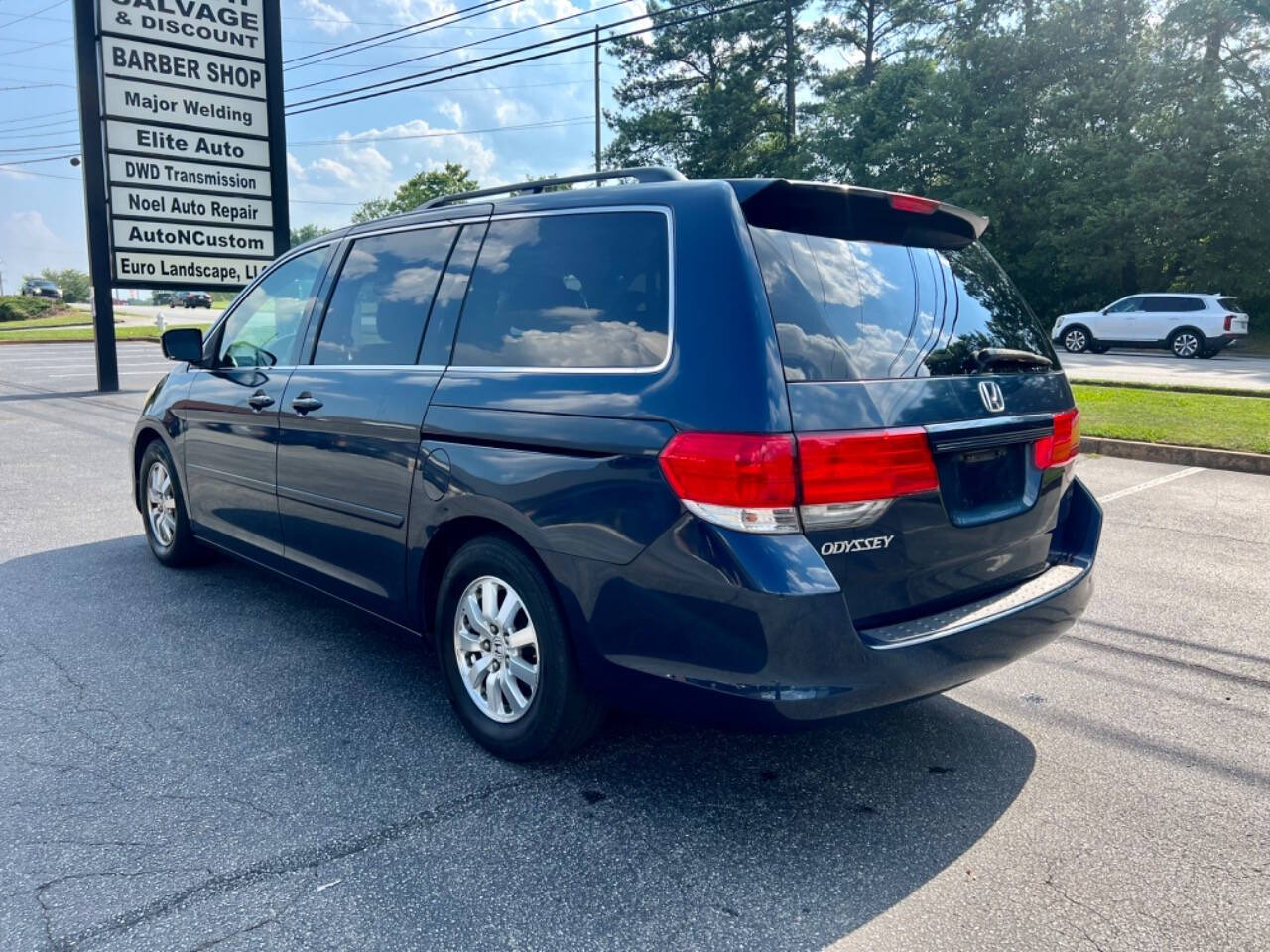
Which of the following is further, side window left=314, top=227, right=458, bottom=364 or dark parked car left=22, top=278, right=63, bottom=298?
dark parked car left=22, top=278, right=63, bottom=298

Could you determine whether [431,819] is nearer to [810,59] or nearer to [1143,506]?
[1143,506]

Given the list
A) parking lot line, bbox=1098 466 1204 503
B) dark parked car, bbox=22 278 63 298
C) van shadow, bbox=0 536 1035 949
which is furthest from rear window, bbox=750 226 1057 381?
dark parked car, bbox=22 278 63 298

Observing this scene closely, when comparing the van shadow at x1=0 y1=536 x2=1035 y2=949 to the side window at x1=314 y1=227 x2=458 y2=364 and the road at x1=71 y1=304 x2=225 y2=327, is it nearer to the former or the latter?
the side window at x1=314 y1=227 x2=458 y2=364

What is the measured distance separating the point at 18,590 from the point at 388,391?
294 centimetres

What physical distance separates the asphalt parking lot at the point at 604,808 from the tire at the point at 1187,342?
24066 mm

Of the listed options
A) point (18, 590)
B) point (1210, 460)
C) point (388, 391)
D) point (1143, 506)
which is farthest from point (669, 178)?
point (1210, 460)

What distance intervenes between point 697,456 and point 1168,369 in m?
21.3

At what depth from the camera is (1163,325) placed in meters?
25.9

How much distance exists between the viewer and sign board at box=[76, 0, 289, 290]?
579 inches

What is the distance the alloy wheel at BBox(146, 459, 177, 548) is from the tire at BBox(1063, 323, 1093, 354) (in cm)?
2704

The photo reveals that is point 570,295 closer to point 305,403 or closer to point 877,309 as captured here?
point 877,309

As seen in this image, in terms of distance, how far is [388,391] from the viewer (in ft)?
11.8

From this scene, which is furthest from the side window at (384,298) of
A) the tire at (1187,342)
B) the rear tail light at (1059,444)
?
the tire at (1187,342)

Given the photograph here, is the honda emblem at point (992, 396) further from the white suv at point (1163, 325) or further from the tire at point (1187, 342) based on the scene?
the white suv at point (1163, 325)
